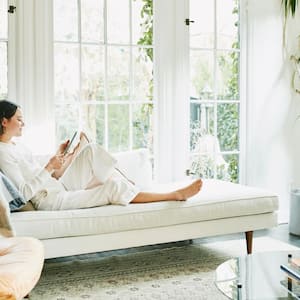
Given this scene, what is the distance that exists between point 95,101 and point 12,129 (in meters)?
0.99

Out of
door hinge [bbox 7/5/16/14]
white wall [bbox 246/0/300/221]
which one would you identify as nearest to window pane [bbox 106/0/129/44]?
door hinge [bbox 7/5/16/14]

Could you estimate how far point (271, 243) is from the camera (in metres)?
4.13

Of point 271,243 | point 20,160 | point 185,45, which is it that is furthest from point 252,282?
point 185,45

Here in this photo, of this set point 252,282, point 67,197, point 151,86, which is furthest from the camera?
point 151,86

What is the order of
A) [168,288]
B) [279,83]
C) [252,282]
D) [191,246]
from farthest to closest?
[279,83] < [191,246] < [168,288] < [252,282]

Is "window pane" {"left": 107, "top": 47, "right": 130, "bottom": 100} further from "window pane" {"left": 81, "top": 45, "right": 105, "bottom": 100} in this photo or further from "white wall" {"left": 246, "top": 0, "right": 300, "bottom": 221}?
"white wall" {"left": 246, "top": 0, "right": 300, "bottom": 221}

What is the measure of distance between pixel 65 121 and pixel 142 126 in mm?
659

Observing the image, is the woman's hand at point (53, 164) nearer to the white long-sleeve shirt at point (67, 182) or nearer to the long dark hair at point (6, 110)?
the white long-sleeve shirt at point (67, 182)

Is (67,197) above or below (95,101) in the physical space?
below

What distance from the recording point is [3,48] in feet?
A: 12.3

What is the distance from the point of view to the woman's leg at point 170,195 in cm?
334

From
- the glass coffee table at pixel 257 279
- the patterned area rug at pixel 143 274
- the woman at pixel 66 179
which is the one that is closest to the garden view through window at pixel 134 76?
the woman at pixel 66 179

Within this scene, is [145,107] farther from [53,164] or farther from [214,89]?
[53,164]

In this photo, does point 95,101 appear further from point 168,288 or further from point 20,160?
point 168,288
